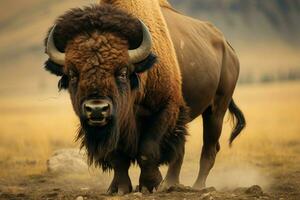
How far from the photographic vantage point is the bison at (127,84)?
26.7 ft

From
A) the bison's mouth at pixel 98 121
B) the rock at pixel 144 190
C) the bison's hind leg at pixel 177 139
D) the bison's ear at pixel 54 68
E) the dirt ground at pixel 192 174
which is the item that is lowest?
the dirt ground at pixel 192 174

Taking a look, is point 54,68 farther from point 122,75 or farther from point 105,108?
point 105,108

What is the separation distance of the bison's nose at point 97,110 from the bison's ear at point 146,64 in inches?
34.5

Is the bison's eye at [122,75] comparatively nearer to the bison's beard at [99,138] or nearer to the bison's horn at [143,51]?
the bison's horn at [143,51]

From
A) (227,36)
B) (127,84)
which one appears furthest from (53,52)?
(227,36)

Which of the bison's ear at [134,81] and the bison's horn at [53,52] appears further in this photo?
the bison's ear at [134,81]

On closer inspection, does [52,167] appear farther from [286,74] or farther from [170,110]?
[286,74]

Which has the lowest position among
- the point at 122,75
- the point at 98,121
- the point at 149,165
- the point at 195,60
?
the point at 149,165

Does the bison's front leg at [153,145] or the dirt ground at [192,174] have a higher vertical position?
the bison's front leg at [153,145]

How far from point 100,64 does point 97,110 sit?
53 cm

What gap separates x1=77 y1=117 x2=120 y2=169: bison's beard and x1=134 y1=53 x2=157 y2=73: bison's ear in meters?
0.68

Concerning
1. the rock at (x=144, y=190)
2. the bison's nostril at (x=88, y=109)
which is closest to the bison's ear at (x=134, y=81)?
the bison's nostril at (x=88, y=109)

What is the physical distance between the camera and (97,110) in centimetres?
784

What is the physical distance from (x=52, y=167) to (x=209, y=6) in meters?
162
